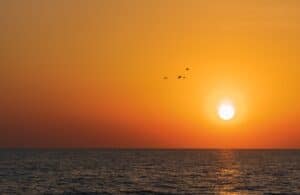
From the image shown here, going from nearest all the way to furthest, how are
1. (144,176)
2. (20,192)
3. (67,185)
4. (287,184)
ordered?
(20,192)
(67,185)
(287,184)
(144,176)

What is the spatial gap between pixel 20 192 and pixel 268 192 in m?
29.3

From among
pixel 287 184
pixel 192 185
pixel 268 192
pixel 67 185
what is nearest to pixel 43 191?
pixel 67 185

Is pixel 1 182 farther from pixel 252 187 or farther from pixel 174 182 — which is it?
pixel 252 187

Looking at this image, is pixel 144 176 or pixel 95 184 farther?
pixel 144 176

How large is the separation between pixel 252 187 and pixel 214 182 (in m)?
8.85

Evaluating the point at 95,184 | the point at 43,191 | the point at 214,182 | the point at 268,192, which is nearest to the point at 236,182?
the point at 214,182

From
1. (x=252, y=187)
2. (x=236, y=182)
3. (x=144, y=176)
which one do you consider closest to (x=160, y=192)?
(x=252, y=187)

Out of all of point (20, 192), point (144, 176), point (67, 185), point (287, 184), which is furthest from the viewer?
point (144, 176)

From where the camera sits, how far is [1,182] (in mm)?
79250

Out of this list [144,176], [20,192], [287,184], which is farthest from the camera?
[144,176]

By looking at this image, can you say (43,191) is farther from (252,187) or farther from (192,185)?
(252,187)

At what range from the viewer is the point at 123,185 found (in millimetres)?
77688

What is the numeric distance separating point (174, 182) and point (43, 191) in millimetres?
21827

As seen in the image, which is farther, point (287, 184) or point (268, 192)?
point (287, 184)
